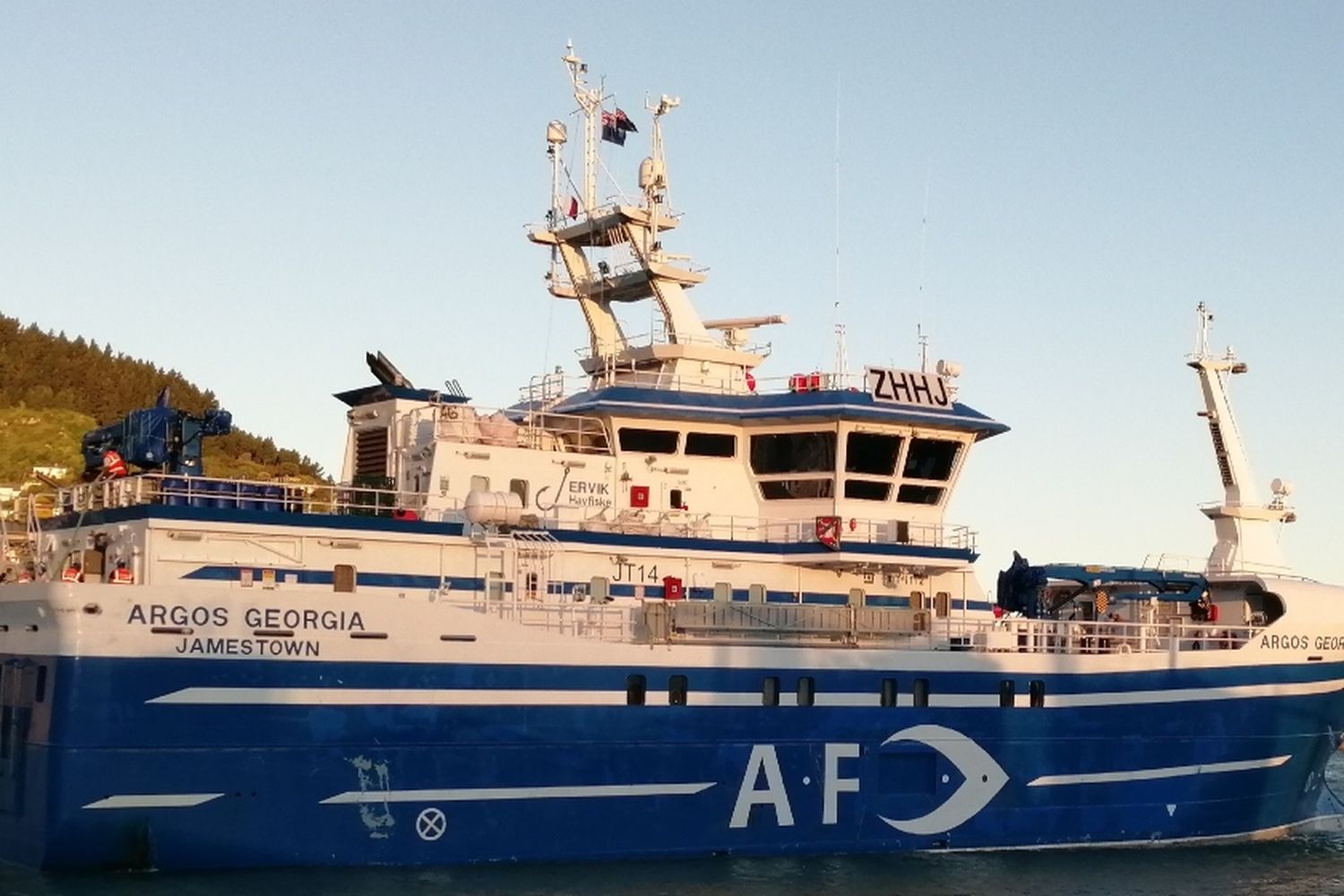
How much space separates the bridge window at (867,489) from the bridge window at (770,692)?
4425 mm

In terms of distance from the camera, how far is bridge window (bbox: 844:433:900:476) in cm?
2908

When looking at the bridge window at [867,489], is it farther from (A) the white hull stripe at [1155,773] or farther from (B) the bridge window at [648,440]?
(A) the white hull stripe at [1155,773]

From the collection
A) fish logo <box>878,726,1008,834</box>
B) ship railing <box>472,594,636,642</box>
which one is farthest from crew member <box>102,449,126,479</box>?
fish logo <box>878,726,1008,834</box>

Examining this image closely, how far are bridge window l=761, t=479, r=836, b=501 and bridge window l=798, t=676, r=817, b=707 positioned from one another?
4.01m

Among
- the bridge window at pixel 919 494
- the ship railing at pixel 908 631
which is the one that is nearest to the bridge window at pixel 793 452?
the bridge window at pixel 919 494

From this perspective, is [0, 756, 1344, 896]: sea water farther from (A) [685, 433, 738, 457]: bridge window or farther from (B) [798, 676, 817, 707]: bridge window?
(A) [685, 433, 738, 457]: bridge window

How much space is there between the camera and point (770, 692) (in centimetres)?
2616

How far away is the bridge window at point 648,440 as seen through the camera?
28609mm

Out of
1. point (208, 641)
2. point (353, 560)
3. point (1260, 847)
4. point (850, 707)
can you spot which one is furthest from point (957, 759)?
point (208, 641)

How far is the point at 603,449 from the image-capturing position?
28.6m

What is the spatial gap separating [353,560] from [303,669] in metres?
2.50

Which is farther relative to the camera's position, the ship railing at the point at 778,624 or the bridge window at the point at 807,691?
the bridge window at the point at 807,691

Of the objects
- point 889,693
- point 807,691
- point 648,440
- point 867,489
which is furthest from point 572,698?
point 867,489

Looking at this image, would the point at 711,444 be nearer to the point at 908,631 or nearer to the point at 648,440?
the point at 648,440
